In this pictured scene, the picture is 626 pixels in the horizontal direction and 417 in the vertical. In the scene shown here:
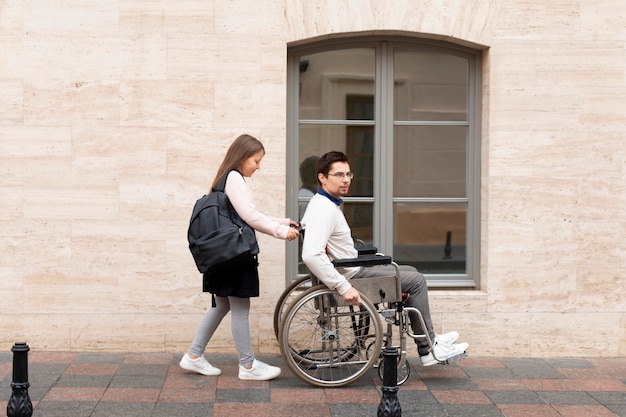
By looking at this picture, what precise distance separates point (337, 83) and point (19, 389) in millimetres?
4292

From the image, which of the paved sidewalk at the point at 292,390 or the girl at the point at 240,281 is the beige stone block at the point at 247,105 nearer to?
the girl at the point at 240,281

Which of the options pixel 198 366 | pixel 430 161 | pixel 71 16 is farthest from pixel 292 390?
pixel 71 16

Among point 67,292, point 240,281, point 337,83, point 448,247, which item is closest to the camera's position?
point 240,281

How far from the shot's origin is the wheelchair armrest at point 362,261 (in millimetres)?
7184

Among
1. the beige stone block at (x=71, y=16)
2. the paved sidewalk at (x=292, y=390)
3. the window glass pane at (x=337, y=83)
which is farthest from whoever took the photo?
→ the window glass pane at (x=337, y=83)

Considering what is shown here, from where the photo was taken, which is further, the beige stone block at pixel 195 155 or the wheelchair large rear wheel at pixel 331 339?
the beige stone block at pixel 195 155

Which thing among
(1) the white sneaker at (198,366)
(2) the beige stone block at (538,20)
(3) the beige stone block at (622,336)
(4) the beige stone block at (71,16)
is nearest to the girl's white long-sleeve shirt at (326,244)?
(1) the white sneaker at (198,366)

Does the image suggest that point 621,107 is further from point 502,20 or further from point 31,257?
point 31,257

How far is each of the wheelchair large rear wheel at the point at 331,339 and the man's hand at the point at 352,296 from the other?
8cm

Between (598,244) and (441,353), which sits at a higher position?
(598,244)

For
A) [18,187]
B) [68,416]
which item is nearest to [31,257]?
[18,187]

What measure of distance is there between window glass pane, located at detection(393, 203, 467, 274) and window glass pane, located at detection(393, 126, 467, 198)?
130 mm

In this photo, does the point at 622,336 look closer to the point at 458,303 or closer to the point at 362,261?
the point at 458,303

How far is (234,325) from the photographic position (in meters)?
7.44
